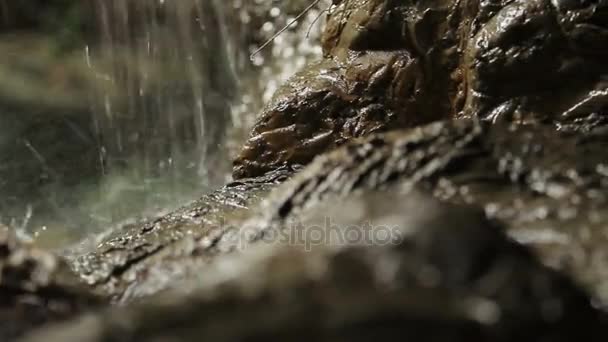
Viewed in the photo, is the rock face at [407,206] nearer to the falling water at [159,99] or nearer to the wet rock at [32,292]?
the wet rock at [32,292]

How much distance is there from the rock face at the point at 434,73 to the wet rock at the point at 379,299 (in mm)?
2328

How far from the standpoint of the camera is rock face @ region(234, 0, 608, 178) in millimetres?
3750

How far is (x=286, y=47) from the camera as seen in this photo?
7.16 metres

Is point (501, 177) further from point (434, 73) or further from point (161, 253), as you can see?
point (434, 73)

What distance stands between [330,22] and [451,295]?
393 centimetres

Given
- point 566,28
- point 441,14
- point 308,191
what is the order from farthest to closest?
point 441,14 < point 566,28 < point 308,191

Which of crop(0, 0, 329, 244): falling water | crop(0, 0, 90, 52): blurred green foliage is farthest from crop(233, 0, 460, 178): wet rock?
crop(0, 0, 90, 52): blurred green foliage

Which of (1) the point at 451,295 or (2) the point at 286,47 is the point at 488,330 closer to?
(1) the point at 451,295

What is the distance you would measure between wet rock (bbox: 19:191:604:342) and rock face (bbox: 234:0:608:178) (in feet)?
7.64

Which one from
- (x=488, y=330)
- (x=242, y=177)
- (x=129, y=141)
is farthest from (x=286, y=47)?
(x=488, y=330)

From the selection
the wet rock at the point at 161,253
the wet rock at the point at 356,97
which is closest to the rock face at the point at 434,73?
the wet rock at the point at 356,97

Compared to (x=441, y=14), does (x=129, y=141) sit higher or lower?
higher

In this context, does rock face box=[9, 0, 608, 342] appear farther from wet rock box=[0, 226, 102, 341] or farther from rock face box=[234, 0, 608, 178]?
wet rock box=[0, 226, 102, 341]

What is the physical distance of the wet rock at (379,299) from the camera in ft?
4.62
